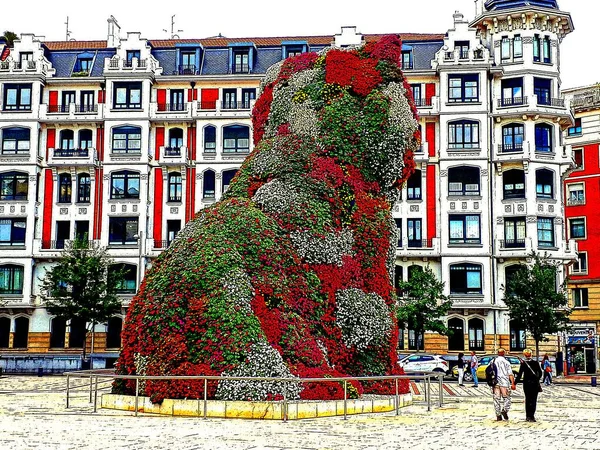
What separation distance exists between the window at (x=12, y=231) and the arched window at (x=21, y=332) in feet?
17.4

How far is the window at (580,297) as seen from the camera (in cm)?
6494

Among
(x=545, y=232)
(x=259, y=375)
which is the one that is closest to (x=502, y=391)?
(x=259, y=375)

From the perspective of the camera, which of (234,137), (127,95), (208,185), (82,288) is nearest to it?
(82,288)

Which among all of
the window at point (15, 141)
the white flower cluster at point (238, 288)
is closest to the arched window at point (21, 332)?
the window at point (15, 141)

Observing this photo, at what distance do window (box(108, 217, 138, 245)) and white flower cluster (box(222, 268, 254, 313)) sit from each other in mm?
37968

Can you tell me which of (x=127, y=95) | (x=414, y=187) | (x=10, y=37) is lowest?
(x=414, y=187)

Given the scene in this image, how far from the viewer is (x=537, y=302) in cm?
5000

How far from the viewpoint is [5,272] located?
192 ft

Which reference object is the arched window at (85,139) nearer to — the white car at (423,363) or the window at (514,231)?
the white car at (423,363)

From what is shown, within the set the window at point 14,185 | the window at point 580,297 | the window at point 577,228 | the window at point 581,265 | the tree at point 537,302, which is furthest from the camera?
the window at point 577,228

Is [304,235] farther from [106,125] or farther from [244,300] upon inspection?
[106,125]

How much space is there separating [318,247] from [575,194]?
4844 centimetres

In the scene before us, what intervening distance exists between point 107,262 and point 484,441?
4298 cm

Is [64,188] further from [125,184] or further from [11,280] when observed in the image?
[11,280]
